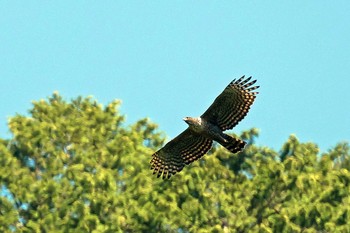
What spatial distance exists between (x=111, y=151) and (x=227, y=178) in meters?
4.74

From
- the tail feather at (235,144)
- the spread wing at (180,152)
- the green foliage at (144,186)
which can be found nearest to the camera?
the tail feather at (235,144)

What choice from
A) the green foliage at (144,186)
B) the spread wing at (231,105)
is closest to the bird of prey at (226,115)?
the spread wing at (231,105)

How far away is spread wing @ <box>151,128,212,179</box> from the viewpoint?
4084cm

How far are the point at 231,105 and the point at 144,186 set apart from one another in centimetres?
2354

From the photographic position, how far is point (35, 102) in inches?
2753

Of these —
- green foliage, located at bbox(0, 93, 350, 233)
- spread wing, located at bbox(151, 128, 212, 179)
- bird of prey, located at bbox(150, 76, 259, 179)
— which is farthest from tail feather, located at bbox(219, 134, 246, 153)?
green foliage, located at bbox(0, 93, 350, 233)

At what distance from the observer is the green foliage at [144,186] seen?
60.7 meters

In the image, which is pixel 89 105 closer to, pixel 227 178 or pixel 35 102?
pixel 35 102

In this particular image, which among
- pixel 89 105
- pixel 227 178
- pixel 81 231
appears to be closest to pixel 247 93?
pixel 81 231

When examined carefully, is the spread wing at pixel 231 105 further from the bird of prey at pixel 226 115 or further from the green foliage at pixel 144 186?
the green foliage at pixel 144 186

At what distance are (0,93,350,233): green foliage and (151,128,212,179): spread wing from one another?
17.5m

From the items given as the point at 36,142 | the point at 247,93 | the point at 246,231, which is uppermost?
the point at 36,142

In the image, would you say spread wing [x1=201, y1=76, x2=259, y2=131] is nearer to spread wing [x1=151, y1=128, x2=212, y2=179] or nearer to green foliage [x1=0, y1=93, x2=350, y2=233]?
spread wing [x1=151, y1=128, x2=212, y2=179]

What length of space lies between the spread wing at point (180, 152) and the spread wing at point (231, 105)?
1194 millimetres
